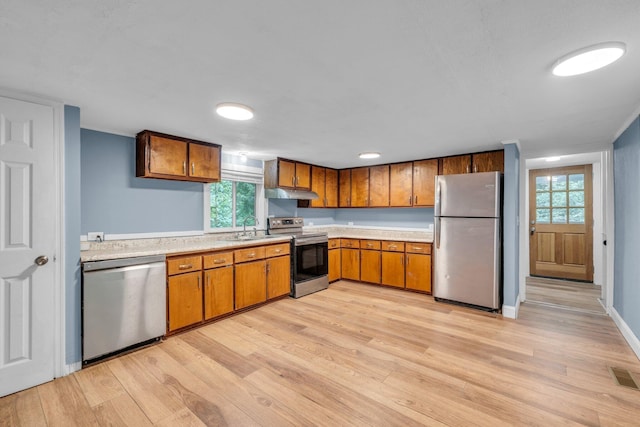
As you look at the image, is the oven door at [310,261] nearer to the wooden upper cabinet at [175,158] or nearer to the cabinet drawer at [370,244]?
the cabinet drawer at [370,244]

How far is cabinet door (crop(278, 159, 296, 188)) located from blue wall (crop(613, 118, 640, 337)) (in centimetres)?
392

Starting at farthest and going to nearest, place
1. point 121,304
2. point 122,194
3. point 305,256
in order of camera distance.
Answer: point 305,256
point 122,194
point 121,304

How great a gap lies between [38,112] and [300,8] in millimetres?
2280

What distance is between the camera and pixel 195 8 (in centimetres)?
121

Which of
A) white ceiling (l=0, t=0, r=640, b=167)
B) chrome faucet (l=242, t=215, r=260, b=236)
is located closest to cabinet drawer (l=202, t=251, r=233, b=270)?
chrome faucet (l=242, t=215, r=260, b=236)

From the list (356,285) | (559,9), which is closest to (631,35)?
(559,9)

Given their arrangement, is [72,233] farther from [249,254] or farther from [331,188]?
[331,188]

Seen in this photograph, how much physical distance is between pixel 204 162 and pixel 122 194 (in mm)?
936

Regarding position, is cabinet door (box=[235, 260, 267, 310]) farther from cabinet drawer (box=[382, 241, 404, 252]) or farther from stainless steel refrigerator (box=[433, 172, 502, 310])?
stainless steel refrigerator (box=[433, 172, 502, 310])

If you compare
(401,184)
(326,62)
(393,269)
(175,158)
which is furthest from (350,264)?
(326,62)

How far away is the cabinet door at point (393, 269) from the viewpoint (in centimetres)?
460

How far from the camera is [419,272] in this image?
443 centimetres

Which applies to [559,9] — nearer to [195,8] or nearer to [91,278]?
[195,8]

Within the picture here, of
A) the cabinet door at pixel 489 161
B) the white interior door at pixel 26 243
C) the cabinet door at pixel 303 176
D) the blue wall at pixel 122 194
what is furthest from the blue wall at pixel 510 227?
the white interior door at pixel 26 243
